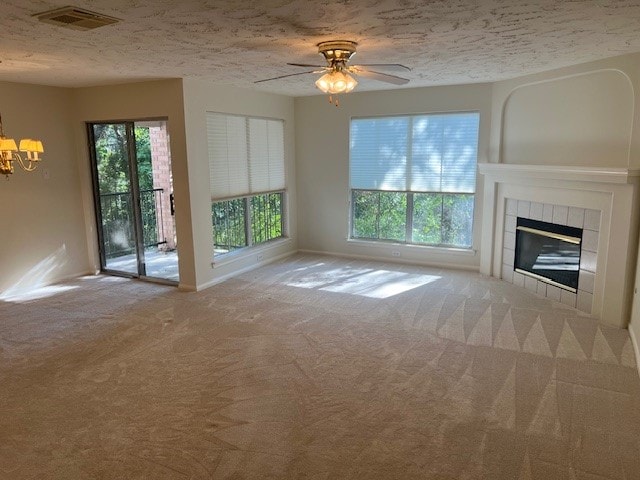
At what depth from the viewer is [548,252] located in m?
5.10

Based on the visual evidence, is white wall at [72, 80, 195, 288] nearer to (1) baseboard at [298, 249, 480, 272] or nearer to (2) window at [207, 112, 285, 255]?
(2) window at [207, 112, 285, 255]

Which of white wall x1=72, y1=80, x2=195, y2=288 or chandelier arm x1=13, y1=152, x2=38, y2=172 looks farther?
chandelier arm x1=13, y1=152, x2=38, y2=172

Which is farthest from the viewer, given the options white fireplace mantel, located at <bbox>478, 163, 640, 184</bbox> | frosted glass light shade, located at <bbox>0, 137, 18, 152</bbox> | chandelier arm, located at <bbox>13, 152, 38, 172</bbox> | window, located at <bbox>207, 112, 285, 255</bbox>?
window, located at <bbox>207, 112, 285, 255</bbox>

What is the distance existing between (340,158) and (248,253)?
6.48 ft

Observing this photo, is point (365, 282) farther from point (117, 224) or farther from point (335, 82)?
point (117, 224)

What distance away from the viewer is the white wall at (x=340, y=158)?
236 inches

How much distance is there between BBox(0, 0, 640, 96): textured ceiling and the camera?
2520 mm

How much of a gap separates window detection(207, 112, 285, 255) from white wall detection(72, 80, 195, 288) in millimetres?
464

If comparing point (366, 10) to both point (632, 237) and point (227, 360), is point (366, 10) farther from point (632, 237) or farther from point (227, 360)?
point (632, 237)

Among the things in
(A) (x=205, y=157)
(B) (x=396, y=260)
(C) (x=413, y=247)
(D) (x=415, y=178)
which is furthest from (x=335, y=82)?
(B) (x=396, y=260)

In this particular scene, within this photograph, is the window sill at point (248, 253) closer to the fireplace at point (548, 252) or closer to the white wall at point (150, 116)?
the white wall at point (150, 116)

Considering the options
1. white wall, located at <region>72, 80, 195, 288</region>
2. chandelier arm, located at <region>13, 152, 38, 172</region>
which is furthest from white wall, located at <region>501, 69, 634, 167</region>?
chandelier arm, located at <region>13, 152, 38, 172</region>

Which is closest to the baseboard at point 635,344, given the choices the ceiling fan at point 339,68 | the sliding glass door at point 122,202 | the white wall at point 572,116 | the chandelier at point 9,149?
the white wall at point 572,116

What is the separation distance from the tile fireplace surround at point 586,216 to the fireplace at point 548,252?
2.7 inches
